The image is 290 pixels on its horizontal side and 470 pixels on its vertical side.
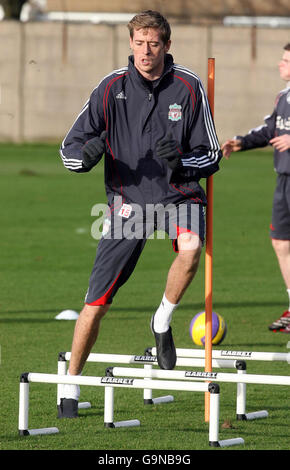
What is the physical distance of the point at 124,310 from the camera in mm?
11469

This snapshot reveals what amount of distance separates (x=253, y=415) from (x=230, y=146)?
2593mm

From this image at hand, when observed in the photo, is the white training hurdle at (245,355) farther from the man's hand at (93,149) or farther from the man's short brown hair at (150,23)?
the man's short brown hair at (150,23)

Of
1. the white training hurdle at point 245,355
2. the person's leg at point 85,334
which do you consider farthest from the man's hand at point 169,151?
the white training hurdle at point 245,355

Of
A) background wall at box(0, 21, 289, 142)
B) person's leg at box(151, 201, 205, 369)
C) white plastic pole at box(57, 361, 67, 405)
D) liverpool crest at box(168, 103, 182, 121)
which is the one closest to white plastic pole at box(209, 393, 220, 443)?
person's leg at box(151, 201, 205, 369)

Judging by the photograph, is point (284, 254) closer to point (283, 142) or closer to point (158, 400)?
point (283, 142)

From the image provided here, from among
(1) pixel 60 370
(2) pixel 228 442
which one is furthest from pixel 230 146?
(2) pixel 228 442

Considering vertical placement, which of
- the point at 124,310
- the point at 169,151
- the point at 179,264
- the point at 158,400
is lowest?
the point at 124,310

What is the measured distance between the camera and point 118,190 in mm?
7082

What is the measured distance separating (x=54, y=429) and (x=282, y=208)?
462 centimetres

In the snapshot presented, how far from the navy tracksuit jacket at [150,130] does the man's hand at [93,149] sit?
171mm

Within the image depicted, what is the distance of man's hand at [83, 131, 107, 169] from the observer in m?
6.64

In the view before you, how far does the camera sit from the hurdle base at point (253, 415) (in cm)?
721

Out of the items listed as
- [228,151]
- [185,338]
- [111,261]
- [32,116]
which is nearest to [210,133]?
[111,261]

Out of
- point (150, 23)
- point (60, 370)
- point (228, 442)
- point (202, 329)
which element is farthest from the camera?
point (202, 329)
